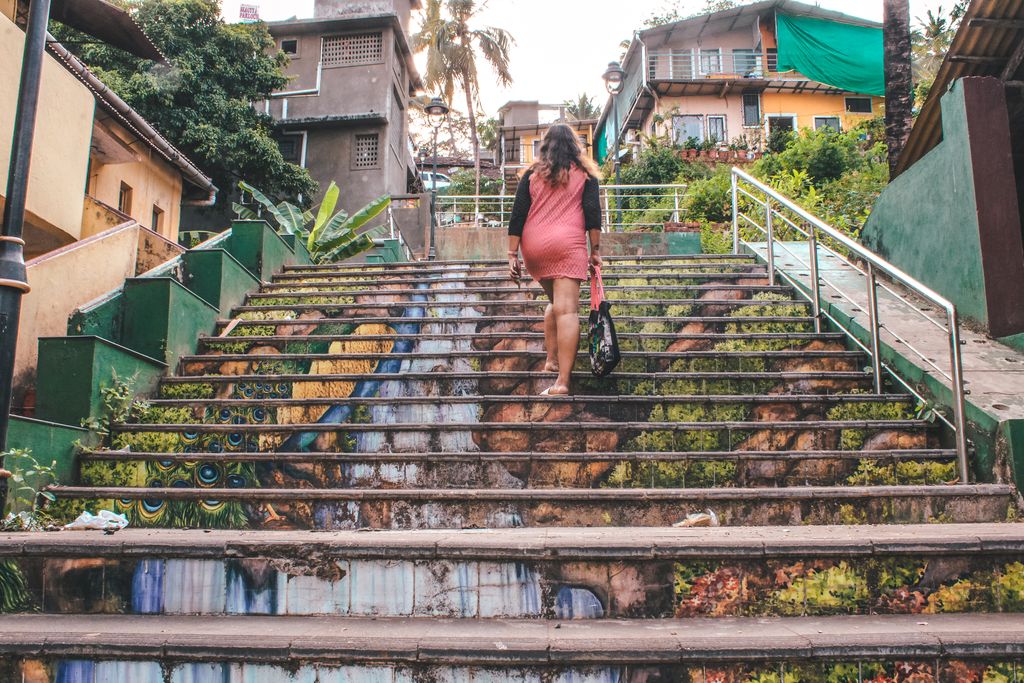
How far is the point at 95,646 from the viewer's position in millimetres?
2631

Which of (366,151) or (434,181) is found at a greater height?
(366,151)

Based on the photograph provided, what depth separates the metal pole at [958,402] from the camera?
4.32 meters

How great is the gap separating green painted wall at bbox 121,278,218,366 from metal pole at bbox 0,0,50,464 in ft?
7.11

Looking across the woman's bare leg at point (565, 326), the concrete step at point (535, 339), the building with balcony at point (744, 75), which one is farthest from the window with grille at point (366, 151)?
the woman's bare leg at point (565, 326)

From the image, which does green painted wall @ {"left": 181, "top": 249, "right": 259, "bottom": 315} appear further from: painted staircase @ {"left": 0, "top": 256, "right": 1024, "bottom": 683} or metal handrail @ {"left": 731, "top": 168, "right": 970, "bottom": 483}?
metal handrail @ {"left": 731, "top": 168, "right": 970, "bottom": 483}

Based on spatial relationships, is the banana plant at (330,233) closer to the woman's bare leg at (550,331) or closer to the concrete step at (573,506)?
the woman's bare leg at (550,331)

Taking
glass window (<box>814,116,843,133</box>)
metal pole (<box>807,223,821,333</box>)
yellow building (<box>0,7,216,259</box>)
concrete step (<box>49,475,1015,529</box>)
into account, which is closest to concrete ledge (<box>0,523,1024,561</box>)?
concrete step (<box>49,475,1015,529</box>)

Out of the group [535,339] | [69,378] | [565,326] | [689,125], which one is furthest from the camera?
[689,125]

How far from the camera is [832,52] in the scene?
27.3 metres

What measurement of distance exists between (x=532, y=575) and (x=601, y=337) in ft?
8.46

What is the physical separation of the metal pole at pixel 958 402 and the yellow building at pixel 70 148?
329 inches

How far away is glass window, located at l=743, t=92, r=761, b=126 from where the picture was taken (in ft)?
89.5

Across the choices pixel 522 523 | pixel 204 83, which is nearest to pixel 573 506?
pixel 522 523

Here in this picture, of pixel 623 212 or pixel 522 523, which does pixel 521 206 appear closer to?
pixel 522 523
